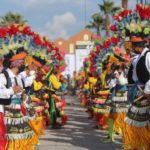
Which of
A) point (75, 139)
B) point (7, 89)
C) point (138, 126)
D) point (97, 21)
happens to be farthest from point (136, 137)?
point (97, 21)

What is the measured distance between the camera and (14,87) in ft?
27.3

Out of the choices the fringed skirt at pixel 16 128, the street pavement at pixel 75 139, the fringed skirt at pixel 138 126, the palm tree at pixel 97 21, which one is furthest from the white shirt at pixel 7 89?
the palm tree at pixel 97 21

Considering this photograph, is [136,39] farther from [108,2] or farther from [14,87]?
[108,2]

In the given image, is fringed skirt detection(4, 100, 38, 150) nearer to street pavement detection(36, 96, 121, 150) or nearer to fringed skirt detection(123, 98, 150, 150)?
fringed skirt detection(123, 98, 150, 150)

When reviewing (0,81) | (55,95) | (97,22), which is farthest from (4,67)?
(97,22)

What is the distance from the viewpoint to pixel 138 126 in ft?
29.4

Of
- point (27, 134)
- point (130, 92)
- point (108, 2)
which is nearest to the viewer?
point (27, 134)

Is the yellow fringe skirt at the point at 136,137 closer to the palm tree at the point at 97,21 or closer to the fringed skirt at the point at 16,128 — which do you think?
the fringed skirt at the point at 16,128

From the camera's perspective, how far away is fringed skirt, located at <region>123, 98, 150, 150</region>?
8.78 meters

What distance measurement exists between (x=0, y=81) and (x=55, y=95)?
26.8 feet

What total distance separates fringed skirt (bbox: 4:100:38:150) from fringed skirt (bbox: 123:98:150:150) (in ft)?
5.21

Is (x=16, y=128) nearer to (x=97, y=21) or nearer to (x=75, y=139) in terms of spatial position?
(x=75, y=139)

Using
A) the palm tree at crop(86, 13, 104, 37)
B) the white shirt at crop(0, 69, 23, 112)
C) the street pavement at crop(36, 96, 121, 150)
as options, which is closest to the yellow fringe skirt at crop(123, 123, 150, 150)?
the white shirt at crop(0, 69, 23, 112)

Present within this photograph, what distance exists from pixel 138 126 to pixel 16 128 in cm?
190
